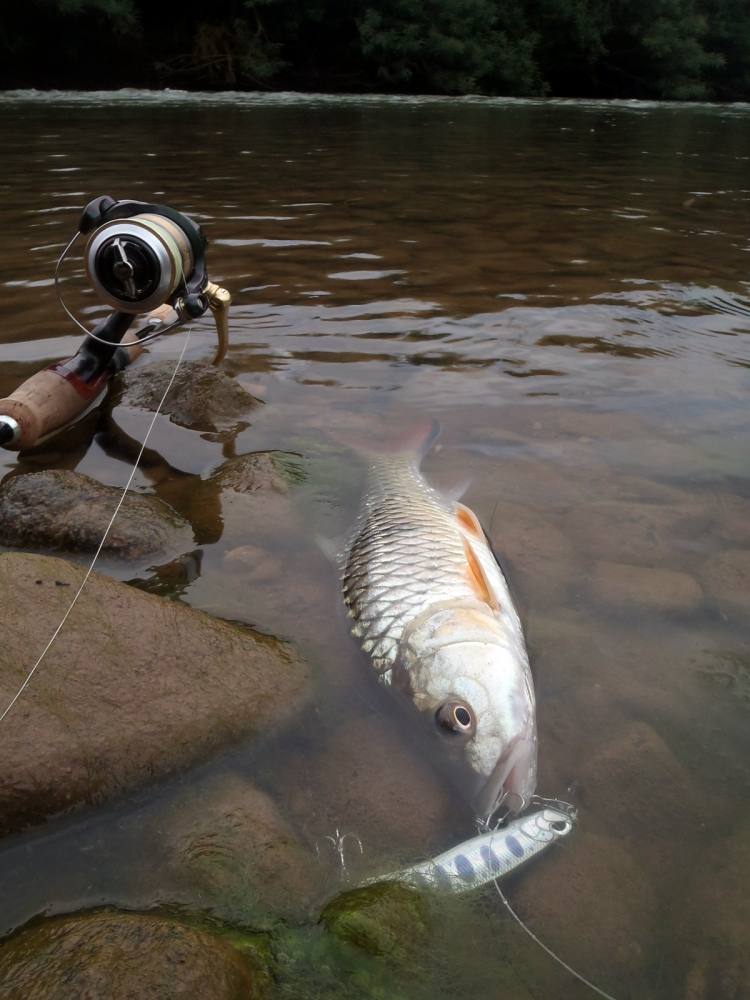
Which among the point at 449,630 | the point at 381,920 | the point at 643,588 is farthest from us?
the point at 643,588

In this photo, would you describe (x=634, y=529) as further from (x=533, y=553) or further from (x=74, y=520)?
(x=74, y=520)

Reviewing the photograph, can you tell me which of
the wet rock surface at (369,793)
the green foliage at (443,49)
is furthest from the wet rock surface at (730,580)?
the green foliage at (443,49)

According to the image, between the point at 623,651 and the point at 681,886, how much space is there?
864 mm

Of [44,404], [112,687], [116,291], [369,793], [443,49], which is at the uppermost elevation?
[116,291]

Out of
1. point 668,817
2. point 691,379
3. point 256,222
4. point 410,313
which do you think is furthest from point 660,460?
point 256,222

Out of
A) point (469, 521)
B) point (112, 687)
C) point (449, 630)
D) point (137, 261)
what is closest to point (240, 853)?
point (112, 687)

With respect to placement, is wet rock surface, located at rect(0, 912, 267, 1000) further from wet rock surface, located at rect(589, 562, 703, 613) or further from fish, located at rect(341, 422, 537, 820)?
wet rock surface, located at rect(589, 562, 703, 613)

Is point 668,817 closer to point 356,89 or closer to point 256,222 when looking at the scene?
point 256,222

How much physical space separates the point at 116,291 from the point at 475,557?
1759mm

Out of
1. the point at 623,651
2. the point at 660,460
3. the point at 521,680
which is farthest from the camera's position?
the point at 660,460

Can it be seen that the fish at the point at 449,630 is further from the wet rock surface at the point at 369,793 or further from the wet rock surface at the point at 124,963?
the wet rock surface at the point at 124,963

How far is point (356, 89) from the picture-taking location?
105ft

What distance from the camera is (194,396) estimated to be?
14.0 ft

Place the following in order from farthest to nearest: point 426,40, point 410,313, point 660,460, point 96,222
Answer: point 426,40, point 410,313, point 660,460, point 96,222
